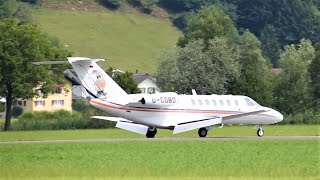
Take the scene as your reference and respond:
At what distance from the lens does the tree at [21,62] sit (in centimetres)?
11325

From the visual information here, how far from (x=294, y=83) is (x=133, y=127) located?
74.2 meters

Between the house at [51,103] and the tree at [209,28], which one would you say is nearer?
the tree at [209,28]

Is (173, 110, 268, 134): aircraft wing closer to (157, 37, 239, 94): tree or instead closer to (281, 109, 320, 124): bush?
(281, 109, 320, 124): bush

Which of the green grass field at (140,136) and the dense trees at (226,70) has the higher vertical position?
the dense trees at (226,70)

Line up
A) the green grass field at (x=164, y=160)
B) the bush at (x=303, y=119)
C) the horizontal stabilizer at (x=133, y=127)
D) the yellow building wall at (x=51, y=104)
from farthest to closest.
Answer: the yellow building wall at (x=51, y=104)
the bush at (x=303, y=119)
the horizontal stabilizer at (x=133, y=127)
the green grass field at (x=164, y=160)

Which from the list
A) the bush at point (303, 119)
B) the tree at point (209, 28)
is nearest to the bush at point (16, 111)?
the tree at point (209, 28)

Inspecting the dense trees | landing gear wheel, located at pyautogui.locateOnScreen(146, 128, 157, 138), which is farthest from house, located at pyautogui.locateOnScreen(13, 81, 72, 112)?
landing gear wheel, located at pyautogui.locateOnScreen(146, 128, 157, 138)

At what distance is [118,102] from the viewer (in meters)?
72.2

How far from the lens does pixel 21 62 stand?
113 metres

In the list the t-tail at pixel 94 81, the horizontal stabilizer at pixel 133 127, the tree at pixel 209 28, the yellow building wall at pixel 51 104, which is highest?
the tree at pixel 209 28

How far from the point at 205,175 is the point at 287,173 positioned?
3.09 meters

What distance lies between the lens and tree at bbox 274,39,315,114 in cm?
13638

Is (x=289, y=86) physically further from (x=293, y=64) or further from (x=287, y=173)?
(x=287, y=173)

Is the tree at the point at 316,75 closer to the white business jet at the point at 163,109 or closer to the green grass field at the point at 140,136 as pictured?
the green grass field at the point at 140,136
